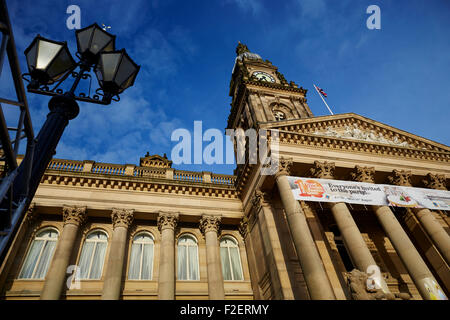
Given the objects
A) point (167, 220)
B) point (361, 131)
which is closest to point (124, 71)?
point (167, 220)

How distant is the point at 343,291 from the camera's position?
13812mm

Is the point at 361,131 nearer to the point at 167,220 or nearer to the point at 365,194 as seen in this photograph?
the point at 365,194

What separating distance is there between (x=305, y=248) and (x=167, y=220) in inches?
353

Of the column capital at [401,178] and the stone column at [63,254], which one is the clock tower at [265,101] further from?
the stone column at [63,254]

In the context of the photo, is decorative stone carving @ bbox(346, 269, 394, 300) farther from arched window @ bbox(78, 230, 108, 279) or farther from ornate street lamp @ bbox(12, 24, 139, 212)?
arched window @ bbox(78, 230, 108, 279)

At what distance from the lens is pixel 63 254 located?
14242 mm

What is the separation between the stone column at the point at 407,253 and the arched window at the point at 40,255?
1885 centimetres

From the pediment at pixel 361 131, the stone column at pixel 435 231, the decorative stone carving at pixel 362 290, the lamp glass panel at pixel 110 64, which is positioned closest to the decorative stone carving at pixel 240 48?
the pediment at pixel 361 131

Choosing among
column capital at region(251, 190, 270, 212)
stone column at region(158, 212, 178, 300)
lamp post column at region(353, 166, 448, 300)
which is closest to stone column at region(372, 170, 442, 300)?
lamp post column at region(353, 166, 448, 300)
